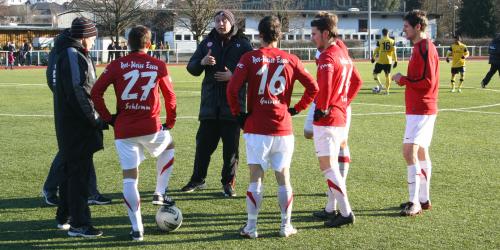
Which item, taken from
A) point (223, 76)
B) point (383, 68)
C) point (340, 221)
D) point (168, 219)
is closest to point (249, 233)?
point (168, 219)

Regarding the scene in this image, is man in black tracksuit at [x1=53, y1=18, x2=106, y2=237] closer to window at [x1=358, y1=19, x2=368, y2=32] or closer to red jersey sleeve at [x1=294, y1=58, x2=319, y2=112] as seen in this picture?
red jersey sleeve at [x1=294, y1=58, x2=319, y2=112]

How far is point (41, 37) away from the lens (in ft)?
204

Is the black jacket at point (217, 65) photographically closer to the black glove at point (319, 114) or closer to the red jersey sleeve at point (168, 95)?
the red jersey sleeve at point (168, 95)

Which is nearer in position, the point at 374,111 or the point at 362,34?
the point at 374,111

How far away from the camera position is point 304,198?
7.88 m

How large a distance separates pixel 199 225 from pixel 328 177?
1.53 metres

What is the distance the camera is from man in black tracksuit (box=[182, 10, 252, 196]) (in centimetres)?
786

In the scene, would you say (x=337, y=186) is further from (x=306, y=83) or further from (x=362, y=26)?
(x=362, y=26)

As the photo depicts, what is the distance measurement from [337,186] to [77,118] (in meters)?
2.81

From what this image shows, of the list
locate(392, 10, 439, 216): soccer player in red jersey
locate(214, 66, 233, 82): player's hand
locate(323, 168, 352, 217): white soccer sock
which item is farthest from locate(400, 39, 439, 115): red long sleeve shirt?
locate(214, 66, 233, 82): player's hand

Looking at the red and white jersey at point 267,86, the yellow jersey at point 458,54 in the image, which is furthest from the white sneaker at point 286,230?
the yellow jersey at point 458,54

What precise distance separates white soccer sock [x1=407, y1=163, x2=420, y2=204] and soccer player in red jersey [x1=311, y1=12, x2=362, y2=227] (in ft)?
3.08

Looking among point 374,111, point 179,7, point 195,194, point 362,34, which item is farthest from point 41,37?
point 195,194

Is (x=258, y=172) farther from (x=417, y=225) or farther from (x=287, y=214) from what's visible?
(x=417, y=225)
